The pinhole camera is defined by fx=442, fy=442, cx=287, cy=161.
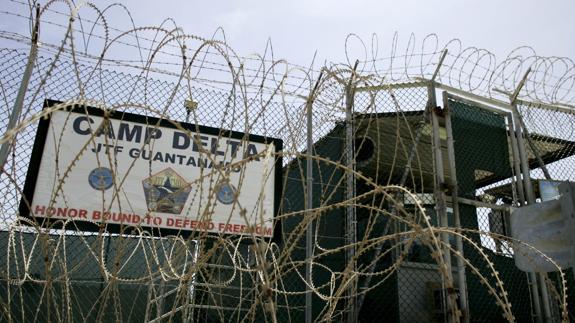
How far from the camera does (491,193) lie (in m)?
8.28

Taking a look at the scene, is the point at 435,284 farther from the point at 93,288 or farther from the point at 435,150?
the point at 93,288

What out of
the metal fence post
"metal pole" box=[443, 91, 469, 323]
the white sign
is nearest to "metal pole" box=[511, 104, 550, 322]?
the metal fence post

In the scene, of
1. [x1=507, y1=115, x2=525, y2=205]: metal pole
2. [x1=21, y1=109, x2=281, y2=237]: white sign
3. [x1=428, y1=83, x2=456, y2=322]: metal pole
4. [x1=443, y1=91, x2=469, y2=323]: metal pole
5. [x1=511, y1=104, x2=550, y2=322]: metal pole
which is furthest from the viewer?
[x1=507, y1=115, x2=525, y2=205]: metal pole

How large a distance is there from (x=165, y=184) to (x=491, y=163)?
15.9ft

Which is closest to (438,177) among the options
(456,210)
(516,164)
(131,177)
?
(456,210)

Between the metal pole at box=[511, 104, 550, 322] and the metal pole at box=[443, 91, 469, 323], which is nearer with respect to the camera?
the metal pole at box=[443, 91, 469, 323]

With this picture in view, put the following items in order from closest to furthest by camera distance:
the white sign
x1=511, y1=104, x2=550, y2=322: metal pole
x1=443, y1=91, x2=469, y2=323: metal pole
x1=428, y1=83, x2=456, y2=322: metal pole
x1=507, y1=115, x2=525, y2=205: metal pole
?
x1=443, y1=91, x2=469, y2=323: metal pole → x1=428, y1=83, x2=456, y2=322: metal pole → the white sign → x1=511, y1=104, x2=550, y2=322: metal pole → x1=507, y1=115, x2=525, y2=205: metal pole

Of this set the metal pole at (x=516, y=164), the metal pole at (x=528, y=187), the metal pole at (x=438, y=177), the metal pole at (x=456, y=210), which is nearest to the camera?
the metal pole at (x=456, y=210)

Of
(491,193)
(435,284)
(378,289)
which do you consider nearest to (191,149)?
(378,289)

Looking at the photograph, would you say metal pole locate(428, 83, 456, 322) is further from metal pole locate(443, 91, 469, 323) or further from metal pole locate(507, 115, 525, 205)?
metal pole locate(507, 115, 525, 205)

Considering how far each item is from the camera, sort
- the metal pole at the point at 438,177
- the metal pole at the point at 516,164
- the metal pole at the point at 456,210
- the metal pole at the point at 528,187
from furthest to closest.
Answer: the metal pole at the point at 516,164
the metal pole at the point at 528,187
the metal pole at the point at 438,177
the metal pole at the point at 456,210

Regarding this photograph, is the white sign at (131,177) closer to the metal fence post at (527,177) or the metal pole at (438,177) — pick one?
the metal pole at (438,177)

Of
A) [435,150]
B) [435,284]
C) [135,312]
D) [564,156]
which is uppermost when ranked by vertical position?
[564,156]

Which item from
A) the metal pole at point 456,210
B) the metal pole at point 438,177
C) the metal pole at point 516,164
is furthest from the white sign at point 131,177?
the metal pole at point 516,164
